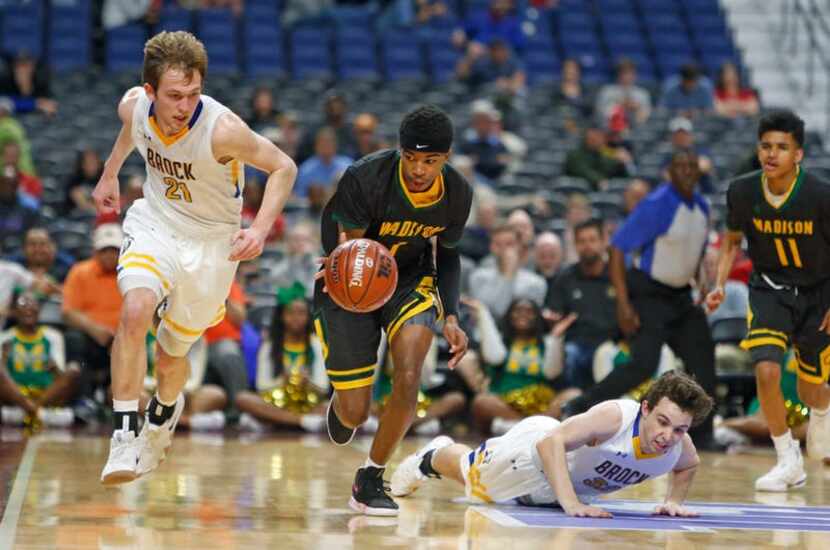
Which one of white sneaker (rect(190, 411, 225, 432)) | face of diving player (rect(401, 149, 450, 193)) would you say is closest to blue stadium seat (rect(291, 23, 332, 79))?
white sneaker (rect(190, 411, 225, 432))

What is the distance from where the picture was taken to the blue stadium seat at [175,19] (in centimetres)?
1794

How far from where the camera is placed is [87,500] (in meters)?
6.29

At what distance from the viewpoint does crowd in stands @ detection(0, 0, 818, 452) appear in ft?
35.3

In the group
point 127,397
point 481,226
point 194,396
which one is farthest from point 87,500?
point 481,226

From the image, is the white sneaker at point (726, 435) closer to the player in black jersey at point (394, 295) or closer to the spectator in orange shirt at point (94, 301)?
the player in black jersey at point (394, 295)

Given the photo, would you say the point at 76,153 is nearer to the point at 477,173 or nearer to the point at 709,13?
the point at 477,173

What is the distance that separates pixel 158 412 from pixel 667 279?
161 inches

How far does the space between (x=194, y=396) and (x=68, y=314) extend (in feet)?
3.86

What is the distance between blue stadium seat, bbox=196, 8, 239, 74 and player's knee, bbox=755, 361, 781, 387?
11234 mm

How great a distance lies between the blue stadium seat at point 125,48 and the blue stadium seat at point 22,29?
0.85 meters

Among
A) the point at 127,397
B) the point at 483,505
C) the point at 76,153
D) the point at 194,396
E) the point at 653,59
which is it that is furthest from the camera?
the point at 653,59

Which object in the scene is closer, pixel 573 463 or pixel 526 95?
pixel 573 463

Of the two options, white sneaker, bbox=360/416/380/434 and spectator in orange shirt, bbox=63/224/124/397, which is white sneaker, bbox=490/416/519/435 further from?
spectator in orange shirt, bbox=63/224/124/397

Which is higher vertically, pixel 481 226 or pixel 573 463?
pixel 481 226
